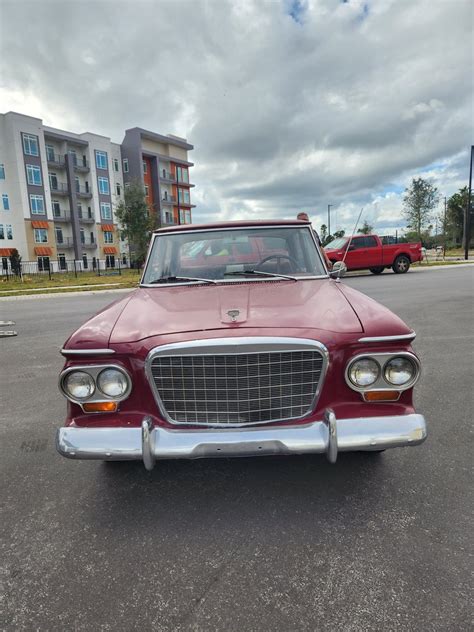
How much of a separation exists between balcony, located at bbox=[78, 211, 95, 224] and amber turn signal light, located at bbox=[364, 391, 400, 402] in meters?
47.8

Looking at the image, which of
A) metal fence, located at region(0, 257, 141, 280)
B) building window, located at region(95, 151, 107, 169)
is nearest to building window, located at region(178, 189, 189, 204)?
building window, located at region(95, 151, 107, 169)

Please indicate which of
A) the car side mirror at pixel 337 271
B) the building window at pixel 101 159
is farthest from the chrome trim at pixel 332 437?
the building window at pixel 101 159

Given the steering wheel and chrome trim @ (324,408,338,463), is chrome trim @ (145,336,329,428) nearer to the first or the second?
chrome trim @ (324,408,338,463)

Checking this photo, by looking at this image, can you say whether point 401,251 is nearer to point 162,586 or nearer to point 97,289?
point 97,289

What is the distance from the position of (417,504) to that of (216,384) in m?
1.37

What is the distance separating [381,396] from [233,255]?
180 cm

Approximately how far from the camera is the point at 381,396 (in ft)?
7.43

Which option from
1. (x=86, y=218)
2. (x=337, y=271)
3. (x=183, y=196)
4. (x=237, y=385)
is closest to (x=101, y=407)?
(x=237, y=385)

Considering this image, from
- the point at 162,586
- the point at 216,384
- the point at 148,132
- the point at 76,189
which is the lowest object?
the point at 162,586

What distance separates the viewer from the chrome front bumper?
207 cm

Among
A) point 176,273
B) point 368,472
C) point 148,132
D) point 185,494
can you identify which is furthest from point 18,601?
point 148,132

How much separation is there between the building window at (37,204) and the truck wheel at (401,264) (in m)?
35.7

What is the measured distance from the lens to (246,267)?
3.41 meters

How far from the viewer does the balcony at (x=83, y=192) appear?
45025 millimetres
